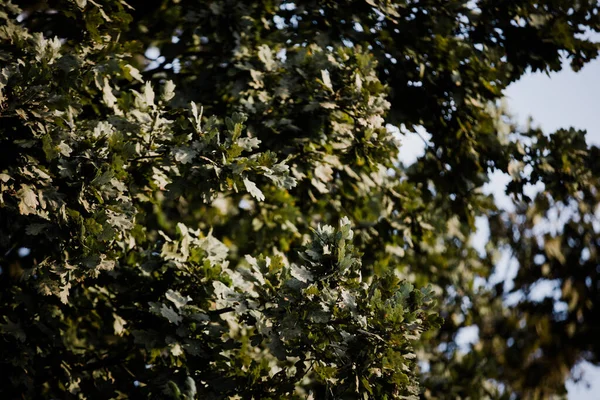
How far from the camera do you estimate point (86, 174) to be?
3422 mm

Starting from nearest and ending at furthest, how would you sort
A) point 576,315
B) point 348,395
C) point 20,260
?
point 348,395 < point 20,260 < point 576,315

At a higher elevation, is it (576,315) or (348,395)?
(348,395)

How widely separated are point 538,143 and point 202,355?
3.32 meters

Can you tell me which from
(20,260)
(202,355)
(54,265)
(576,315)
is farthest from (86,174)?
(576,315)

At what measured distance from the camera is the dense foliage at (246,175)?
3340mm

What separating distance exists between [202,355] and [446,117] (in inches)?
113

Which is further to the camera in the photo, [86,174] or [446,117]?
[446,117]

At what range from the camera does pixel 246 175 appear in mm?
3502

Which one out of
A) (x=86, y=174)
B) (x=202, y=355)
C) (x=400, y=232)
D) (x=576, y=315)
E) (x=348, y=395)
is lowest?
(x=576, y=315)

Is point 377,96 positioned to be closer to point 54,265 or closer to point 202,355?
point 202,355

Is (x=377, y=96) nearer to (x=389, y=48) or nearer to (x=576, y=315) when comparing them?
(x=389, y=48)

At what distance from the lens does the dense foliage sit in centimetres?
334

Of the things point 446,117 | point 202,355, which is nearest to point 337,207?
point 446,117

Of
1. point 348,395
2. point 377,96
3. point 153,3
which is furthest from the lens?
point 153,3
